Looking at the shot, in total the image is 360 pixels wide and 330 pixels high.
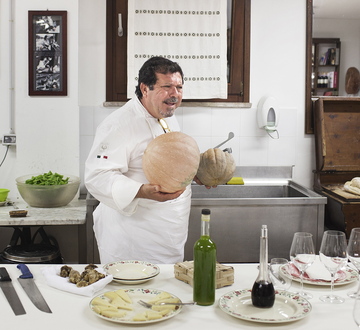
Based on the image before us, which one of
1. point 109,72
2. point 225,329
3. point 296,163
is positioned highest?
point 109,72

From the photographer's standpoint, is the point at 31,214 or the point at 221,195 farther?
the point at 221,195

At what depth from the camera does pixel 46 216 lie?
326 cm

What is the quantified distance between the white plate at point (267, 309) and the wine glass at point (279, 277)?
23 mm

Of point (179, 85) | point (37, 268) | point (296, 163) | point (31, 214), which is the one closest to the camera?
point (37, 268)

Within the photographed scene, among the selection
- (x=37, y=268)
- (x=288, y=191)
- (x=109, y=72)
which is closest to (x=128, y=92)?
(x=109, y=72)

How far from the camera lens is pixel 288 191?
389 cm

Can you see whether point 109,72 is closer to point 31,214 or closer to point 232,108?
point 232,108

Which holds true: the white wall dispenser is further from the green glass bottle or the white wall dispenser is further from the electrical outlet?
the green glass bottle

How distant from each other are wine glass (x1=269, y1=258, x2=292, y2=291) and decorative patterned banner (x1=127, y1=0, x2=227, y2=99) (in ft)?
7.45

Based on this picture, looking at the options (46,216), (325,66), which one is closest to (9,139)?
(46,216)

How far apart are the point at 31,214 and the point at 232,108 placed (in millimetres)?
1638

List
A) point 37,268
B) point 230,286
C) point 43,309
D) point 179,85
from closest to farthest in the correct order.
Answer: point 43,309
point 230,286
point 37,268
point 179,85

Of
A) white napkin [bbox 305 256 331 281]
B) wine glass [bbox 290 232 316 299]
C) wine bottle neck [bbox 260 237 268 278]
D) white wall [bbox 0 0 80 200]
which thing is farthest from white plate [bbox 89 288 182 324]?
white wall [bbox 0 0 80 200]

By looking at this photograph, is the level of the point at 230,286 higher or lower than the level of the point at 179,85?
lower
